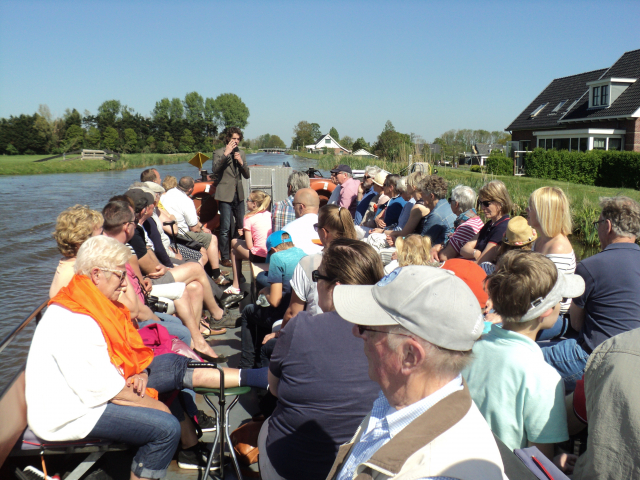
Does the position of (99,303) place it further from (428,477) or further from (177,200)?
(177,200)

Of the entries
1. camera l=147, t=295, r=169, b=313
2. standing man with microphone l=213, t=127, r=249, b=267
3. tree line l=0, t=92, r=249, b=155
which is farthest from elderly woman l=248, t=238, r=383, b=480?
tree line l=0, t=92, r=249, b=155

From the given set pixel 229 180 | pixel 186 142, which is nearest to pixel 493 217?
pixel 229 180

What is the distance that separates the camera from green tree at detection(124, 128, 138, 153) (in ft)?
264

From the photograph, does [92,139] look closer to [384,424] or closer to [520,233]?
[520,233]

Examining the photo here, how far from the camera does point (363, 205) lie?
721 centimetres

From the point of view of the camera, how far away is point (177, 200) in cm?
660

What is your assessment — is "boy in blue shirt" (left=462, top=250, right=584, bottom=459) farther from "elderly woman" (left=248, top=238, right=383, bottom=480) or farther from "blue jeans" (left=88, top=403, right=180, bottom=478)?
"blue jeans" (left=88, top=403, right=180, bottom=478)

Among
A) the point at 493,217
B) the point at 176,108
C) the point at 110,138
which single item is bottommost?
the point at 493,217

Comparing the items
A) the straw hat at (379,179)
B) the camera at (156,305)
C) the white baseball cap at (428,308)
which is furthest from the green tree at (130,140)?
the white baseball cap at (428,308)

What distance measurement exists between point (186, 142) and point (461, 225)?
8177 cm

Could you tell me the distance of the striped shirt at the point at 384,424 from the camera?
3.82ft

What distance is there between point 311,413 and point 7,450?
4.73 feet

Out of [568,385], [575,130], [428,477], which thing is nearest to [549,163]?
[575,130]

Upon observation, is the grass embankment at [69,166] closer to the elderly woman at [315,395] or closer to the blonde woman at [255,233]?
the blonde woman at [255,233]
